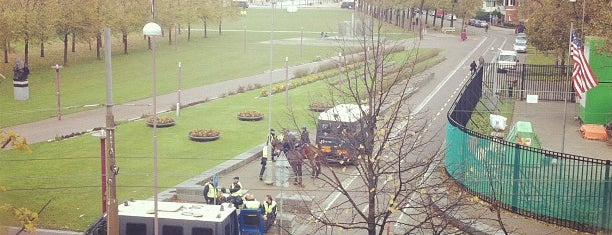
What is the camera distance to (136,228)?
18.5m

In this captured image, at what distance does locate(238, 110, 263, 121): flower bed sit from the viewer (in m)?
38.2

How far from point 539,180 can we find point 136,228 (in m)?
10.8

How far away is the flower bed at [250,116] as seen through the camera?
38.2 m

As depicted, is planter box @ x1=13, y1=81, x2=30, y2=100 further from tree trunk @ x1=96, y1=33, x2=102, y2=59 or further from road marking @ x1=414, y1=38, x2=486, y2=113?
road marking @ x1=414, y1=38, x2=486, y2=113

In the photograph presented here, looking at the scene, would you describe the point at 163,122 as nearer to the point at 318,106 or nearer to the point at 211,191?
the point at 318,106

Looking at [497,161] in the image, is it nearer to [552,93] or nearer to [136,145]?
[136,145]

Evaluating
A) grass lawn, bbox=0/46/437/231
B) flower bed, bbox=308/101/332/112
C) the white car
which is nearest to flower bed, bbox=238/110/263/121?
grass lawn, bbox=0/46/437/231

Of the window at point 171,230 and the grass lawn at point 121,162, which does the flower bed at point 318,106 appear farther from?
the window at point 171,230

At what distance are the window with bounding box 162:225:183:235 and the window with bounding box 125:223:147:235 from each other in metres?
0.47

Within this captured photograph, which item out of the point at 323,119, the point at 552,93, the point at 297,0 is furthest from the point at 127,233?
the point at 297,0

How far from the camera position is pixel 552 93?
4681 centimetres

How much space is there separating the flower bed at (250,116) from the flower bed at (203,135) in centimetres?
485

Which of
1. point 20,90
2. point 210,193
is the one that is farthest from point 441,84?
point 210,193

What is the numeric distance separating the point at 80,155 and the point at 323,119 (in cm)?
929
